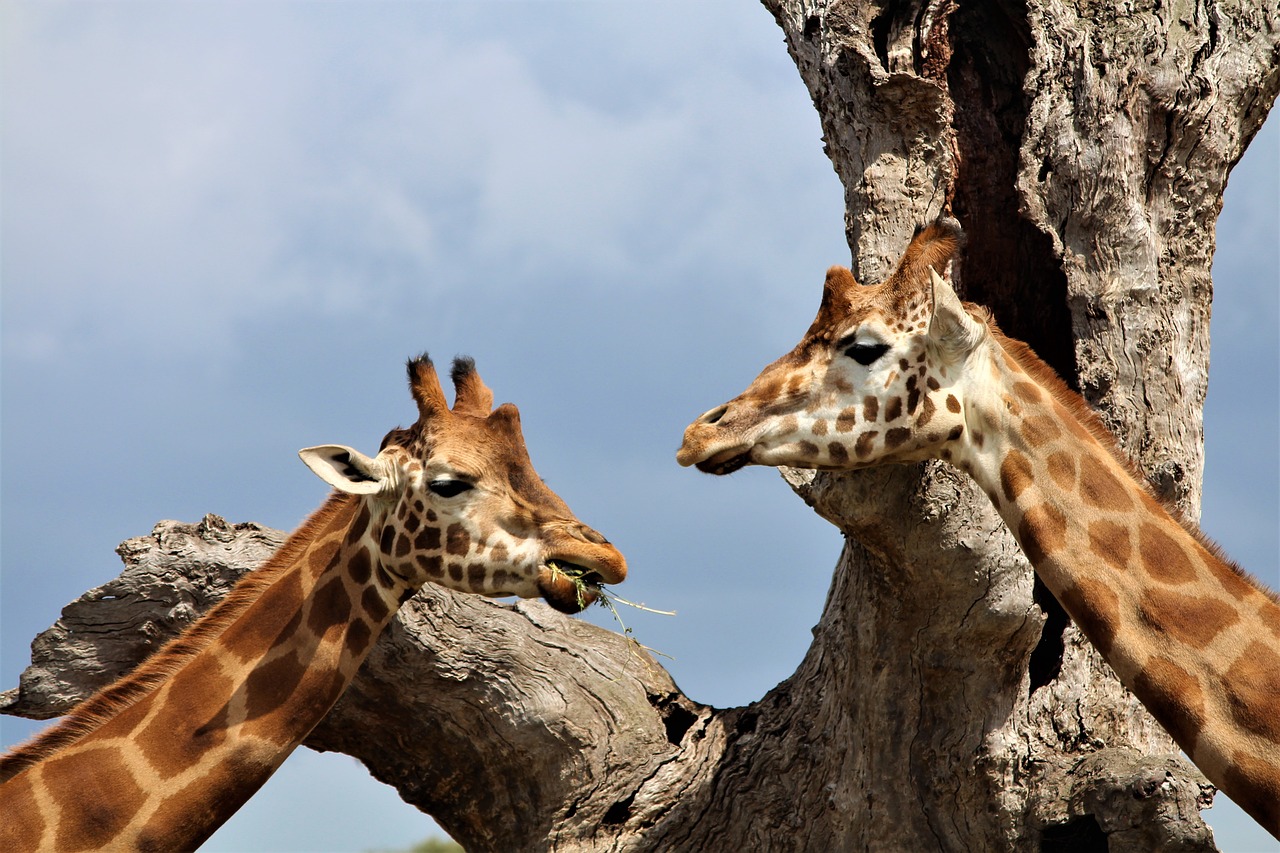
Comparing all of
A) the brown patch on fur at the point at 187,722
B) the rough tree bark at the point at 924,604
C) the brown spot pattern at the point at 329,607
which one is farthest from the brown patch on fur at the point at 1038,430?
the brown patch on fur at the point at 187,722

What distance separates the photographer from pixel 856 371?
664 centimetres

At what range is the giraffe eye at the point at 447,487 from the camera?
6.73 metres

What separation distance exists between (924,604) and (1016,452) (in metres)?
1.17

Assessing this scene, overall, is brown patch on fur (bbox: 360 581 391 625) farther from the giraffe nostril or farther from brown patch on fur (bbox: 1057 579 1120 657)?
brown patch on fur (bbox: 1057 579 1120 657)

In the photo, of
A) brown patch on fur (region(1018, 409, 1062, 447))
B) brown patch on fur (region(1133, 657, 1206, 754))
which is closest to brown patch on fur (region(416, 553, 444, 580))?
brown patch on fur (region(1018, 409, 1062, 447))

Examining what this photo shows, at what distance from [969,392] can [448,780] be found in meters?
4.06

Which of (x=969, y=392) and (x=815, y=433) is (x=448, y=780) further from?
(x=969, y=392)

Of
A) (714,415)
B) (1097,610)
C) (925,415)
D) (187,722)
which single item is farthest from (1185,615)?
(187,722)

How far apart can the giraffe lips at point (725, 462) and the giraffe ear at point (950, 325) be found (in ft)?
3.45

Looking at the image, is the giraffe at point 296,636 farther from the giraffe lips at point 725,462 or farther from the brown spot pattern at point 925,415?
the brown spot pattern at point 925,415

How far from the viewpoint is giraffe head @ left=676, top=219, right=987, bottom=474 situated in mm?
6527

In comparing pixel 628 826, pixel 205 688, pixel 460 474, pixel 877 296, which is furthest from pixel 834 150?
pixel 205 688

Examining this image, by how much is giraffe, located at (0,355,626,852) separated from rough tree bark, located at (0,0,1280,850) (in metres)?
1.31

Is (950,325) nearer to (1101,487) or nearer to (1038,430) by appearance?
(1038,430)
